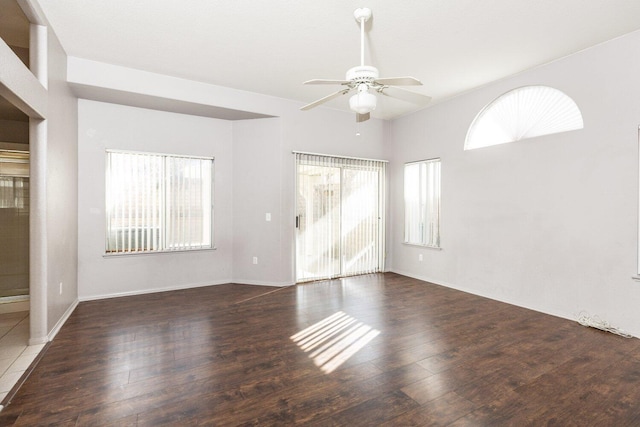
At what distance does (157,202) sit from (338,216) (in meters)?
2.90

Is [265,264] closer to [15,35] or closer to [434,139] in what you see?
[434,139]

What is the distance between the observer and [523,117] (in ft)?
13.3

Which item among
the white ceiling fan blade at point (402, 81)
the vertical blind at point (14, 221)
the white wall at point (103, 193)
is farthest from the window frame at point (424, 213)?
the vertical blind at point (14, 221)

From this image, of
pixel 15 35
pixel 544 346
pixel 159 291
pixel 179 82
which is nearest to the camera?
pixel 544 346

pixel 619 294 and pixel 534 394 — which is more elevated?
pixel 619 294

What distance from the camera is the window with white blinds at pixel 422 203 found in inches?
208

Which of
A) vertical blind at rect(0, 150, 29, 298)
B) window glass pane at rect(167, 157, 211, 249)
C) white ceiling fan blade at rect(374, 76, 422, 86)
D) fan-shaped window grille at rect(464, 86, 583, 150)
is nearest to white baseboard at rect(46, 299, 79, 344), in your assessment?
vertical blind at rect(0, 150, 29, 298)

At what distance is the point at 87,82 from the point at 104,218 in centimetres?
174

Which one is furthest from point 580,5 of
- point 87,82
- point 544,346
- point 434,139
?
point 87,82

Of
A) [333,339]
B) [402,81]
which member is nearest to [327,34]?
[402,81]

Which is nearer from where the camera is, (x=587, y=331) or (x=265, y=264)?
(x=587, y=331)

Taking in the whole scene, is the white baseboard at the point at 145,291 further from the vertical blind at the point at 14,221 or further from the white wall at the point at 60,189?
the vertical blind at the point at 14,221

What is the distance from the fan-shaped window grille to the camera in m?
3.66

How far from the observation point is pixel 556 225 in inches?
146
